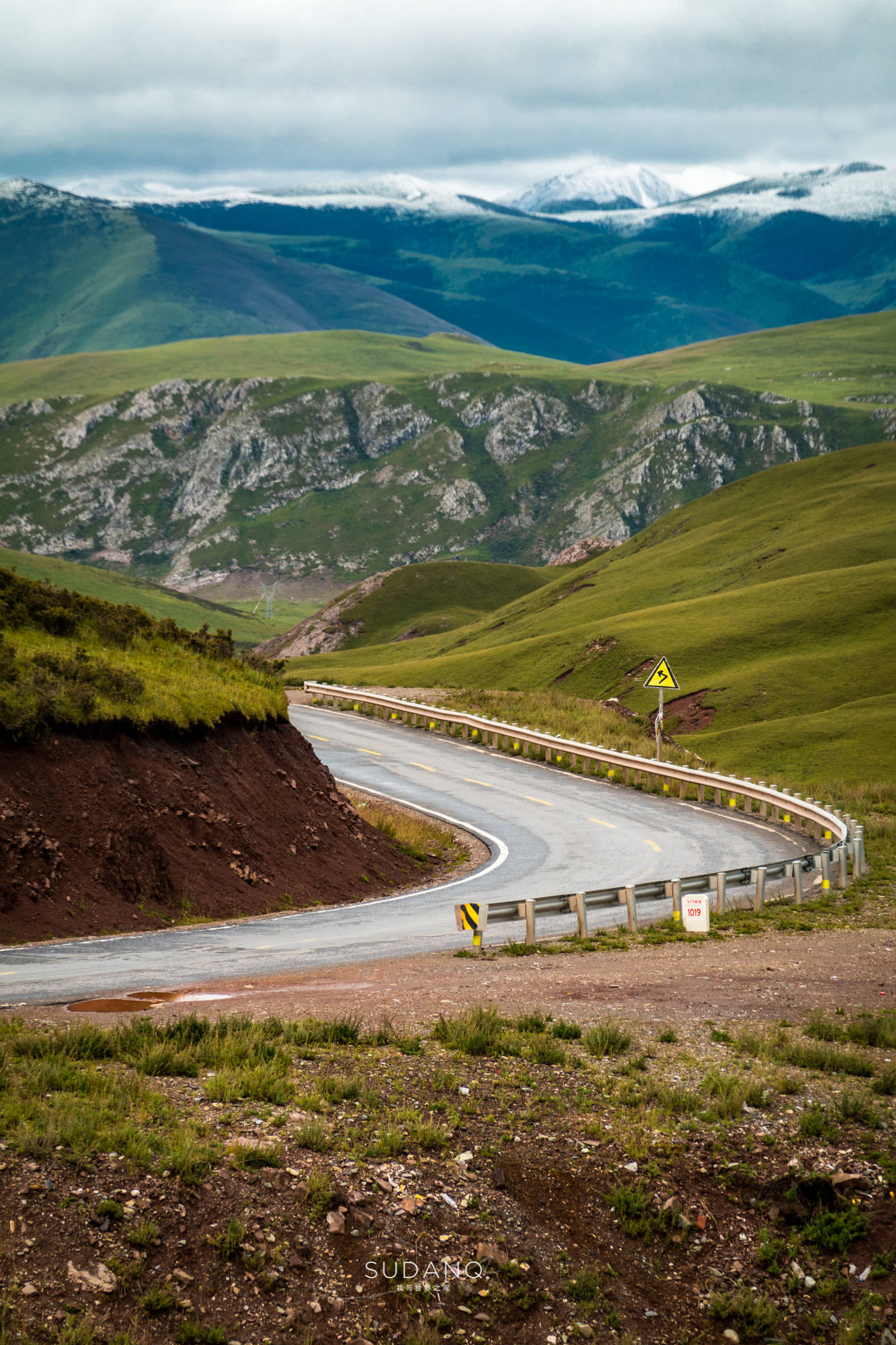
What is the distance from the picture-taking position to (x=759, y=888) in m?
21.6

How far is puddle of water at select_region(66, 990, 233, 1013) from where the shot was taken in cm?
1220

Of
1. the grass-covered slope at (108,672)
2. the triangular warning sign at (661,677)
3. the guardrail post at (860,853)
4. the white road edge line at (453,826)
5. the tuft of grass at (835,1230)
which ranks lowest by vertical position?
the white road edge line at (453,826)

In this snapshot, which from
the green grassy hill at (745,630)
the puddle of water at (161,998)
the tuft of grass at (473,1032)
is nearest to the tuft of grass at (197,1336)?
the tuft of grass at (473,1032)

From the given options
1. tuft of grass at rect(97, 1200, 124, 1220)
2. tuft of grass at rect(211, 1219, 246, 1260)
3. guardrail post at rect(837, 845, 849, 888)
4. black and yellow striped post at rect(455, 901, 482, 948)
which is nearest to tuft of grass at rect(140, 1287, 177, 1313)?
tuft of grass at rect(211, 1219, 246, 1260)

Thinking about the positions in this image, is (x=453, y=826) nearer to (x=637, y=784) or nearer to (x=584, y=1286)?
(x=637, y=784)

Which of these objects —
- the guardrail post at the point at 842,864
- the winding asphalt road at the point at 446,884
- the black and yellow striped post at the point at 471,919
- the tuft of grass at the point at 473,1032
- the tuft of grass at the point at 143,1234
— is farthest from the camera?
the guardrail post at the point at 842,864

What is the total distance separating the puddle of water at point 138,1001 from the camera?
40.0ft

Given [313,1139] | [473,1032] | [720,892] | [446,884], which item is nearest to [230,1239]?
[313,1139]

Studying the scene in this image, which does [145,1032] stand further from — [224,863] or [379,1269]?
[224,863]

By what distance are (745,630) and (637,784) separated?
104 ft

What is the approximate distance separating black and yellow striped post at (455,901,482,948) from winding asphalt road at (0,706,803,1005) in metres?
0.72

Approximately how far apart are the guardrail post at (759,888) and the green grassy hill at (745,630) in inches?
864

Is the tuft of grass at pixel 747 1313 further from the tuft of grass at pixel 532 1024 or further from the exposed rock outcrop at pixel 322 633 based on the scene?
the exposed rock outcrop at pixel 322 633

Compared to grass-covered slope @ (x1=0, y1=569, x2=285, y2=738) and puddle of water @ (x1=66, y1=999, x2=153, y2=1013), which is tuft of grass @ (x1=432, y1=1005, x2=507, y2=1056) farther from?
grass-covered slope @ (x1=0, y1=569, x2=285, y2=738)
